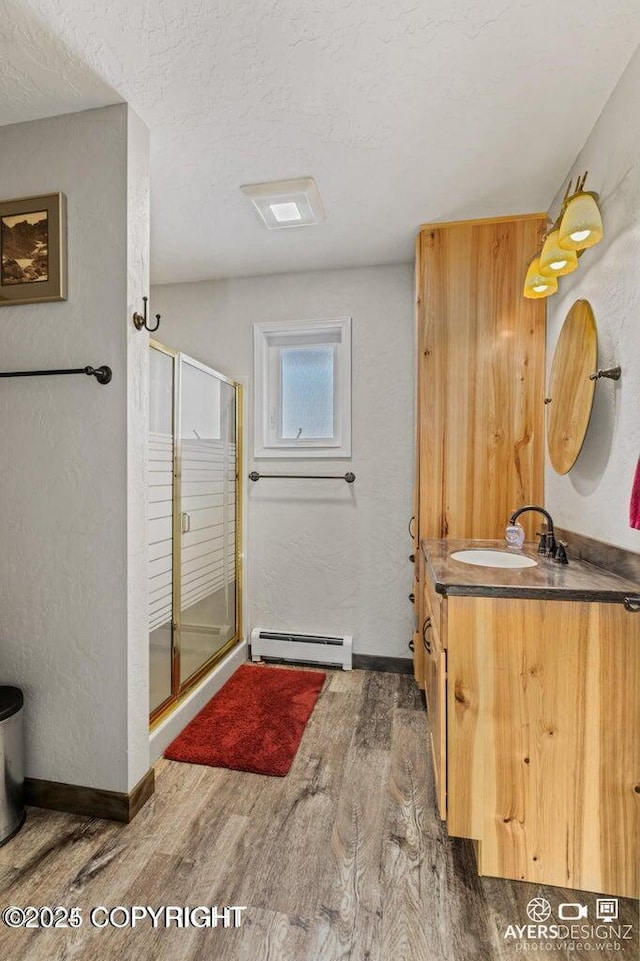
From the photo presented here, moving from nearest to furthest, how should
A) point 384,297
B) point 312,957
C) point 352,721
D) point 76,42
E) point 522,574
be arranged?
1. point 312,957
2. point 76,42
3. point 522,574
4. point 352,721
5. point 384,297

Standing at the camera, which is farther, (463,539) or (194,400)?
(194,400)

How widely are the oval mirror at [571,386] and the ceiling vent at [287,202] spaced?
1.18m

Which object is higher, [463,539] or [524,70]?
[524,70]

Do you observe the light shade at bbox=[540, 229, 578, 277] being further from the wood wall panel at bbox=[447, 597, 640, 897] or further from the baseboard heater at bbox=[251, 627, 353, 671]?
the baseboard heater at bbox=[251, 627, 353, 671]

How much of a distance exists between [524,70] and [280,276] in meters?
1.66

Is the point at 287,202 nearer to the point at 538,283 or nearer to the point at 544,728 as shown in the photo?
the point at 538,283

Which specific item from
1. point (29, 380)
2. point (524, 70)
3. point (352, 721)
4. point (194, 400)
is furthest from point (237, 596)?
point (524, 70)

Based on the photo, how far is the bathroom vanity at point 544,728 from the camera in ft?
3.94

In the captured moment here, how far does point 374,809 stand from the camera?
155cm

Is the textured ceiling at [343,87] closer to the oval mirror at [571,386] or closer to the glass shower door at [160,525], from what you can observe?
the oval mirror at [571,386]

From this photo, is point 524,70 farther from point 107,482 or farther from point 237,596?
point 237,596

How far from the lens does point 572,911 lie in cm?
119

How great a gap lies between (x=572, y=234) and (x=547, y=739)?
1.49 metres

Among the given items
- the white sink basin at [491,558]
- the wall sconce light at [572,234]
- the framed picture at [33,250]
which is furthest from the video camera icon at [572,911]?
the framed picture at [33,250]
